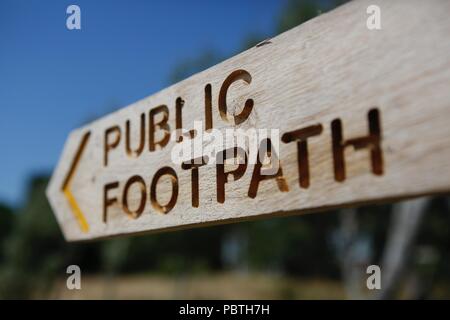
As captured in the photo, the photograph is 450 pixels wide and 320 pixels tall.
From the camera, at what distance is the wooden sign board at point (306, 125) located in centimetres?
65

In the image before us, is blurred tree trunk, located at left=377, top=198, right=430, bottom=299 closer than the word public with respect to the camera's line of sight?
No

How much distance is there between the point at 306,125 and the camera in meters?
0.80

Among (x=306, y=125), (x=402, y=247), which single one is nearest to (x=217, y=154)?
(x=306, y=125)

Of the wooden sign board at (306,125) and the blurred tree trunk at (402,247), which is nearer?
the wooden sign board at (306,125)

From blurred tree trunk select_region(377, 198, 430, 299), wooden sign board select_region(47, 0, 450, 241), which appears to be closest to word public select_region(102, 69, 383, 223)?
wooden sign board select_region(47, 0, 450, 241)

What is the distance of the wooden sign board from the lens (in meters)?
0.65

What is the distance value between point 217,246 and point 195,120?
20348 mm

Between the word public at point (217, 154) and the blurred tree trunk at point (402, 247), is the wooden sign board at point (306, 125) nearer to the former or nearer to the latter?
the word public at point (217, 154)

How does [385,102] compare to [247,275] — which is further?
[247,275]

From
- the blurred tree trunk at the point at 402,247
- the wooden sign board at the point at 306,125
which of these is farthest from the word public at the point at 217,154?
the blurred tree trunk at the point at 402,247

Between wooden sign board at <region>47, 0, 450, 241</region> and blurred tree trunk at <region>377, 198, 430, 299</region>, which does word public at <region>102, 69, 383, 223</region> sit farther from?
blurred tree trunk at <region>377, 198, 430, 299</region>

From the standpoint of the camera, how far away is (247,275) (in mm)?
18422

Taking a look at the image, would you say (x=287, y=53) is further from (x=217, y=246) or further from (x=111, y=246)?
(x=217, y=246)
